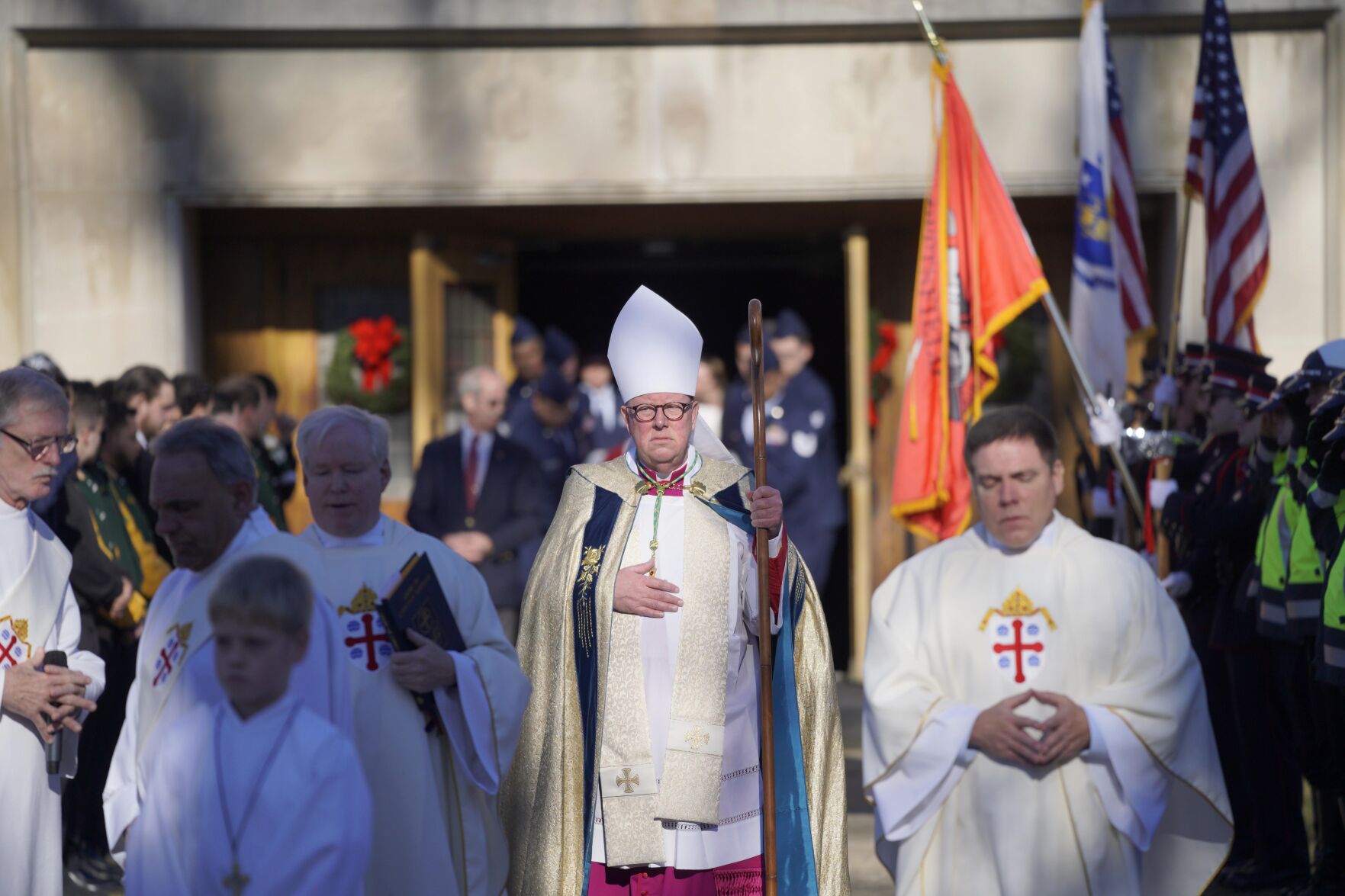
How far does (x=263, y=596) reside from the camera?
10.8 ft

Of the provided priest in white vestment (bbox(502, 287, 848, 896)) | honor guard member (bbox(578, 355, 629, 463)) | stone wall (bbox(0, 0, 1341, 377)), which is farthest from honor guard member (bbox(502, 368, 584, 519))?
priest in white vestment (bbox(502, 287, 848, 896))

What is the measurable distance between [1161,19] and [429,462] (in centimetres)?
470

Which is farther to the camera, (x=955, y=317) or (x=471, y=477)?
(x=471, y=477)

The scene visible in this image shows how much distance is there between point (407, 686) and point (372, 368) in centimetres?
659

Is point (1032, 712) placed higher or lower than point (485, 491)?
lower

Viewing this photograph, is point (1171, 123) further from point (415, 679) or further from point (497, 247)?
point (415, 679)

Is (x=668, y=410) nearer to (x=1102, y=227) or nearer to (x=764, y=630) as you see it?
(x=764, y=630)

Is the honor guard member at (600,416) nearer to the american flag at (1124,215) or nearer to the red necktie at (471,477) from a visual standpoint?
the red necktie at (471,477)

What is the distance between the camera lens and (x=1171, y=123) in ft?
32.0

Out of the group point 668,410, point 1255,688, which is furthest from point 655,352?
point 1255,688

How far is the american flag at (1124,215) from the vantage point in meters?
8.49

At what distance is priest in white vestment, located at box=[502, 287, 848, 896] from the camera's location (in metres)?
4.79

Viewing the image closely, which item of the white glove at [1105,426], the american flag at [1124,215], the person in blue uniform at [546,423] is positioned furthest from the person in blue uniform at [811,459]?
the white glove at [1105,426]

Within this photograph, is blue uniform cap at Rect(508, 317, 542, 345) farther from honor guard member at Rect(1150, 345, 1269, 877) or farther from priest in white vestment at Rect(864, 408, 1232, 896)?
priest in white vestment at Rect(864, 408, 1232, 896)
